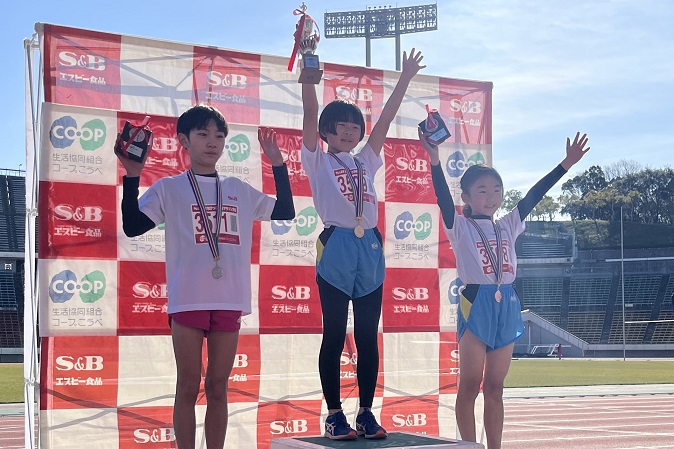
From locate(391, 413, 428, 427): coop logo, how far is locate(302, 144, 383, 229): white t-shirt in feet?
6.33

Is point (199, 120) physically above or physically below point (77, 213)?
above

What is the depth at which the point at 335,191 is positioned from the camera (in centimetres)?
411

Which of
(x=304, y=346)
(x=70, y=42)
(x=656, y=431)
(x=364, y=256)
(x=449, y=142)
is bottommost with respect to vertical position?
(x=656, y=431)

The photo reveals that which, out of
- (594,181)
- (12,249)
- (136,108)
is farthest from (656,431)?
(594,181)

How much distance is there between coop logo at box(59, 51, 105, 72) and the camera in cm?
485

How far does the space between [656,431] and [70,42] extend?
709cm

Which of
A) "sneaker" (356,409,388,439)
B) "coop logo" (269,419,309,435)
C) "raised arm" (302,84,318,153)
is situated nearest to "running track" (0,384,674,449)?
"coop logo" (269,419,309,435)

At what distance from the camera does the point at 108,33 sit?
5.00 m

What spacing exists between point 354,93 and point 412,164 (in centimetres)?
63

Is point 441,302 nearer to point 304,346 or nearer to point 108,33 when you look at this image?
point 304,346

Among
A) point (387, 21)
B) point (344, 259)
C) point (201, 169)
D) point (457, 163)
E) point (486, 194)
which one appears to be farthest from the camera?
point (387, 21)

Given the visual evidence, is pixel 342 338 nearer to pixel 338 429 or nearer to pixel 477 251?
pixel 338 429

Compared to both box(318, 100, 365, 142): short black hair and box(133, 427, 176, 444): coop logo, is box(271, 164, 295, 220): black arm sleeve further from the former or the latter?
box(133, 427, 176, 444): coop logo

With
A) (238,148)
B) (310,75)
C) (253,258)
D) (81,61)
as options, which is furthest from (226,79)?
(310,75)
